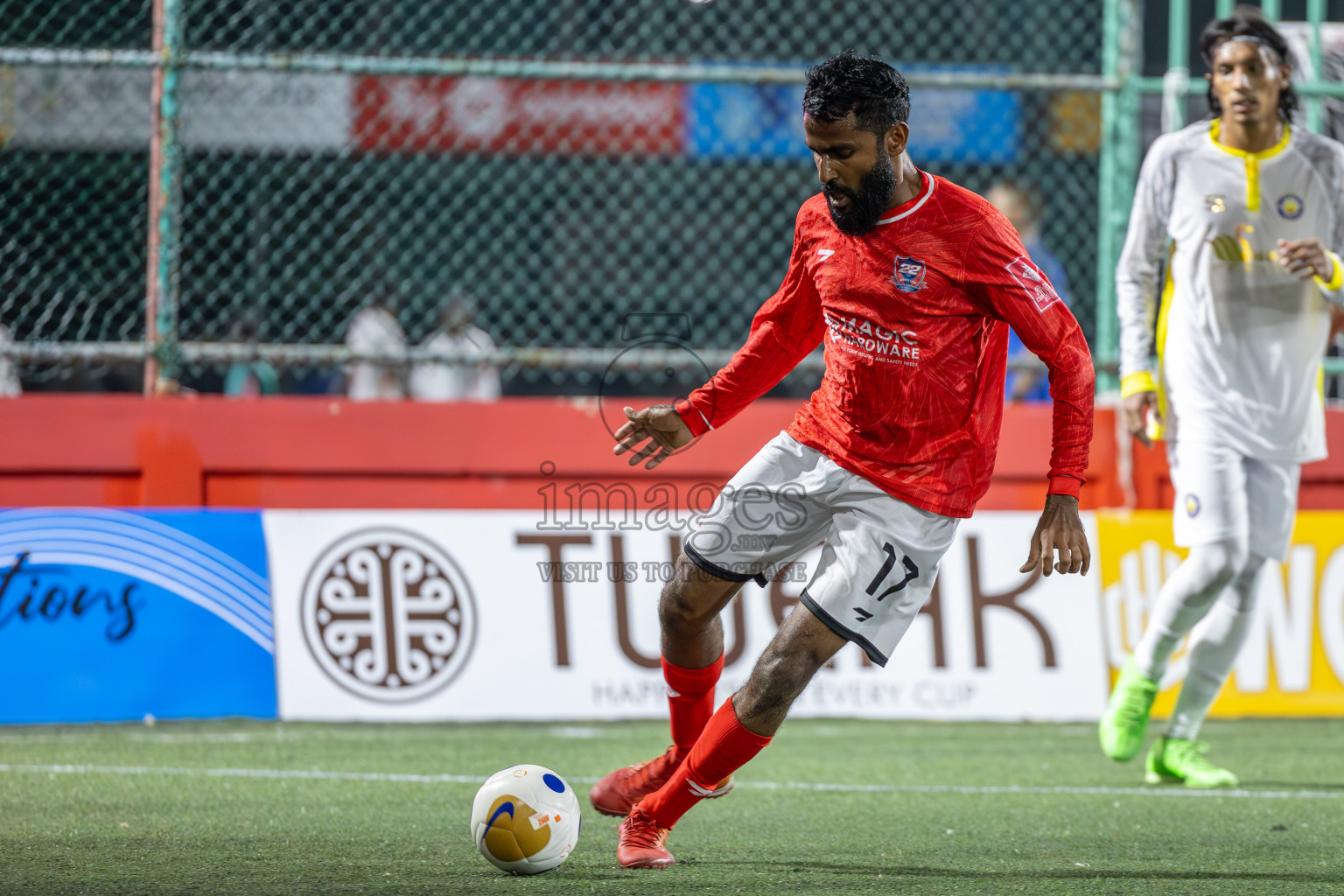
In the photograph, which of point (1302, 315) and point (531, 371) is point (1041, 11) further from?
point (1302, 315)

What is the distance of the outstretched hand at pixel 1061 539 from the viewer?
11.8ft

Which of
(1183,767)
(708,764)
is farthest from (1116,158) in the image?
(708,764)

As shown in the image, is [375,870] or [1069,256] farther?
[1069,256]

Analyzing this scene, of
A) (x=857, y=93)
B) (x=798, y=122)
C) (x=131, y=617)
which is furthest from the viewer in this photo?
(x=798, y=122)

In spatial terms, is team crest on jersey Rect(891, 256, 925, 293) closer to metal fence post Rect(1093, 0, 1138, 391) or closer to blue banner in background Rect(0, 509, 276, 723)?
blue banner in background Rect(0, 509, 276, 723)

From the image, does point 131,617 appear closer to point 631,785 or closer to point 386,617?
point 386,617

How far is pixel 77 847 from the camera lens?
13.0 feet

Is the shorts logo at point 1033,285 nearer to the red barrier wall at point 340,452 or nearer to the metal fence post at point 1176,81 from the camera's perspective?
the red barrier wall at point 340,452

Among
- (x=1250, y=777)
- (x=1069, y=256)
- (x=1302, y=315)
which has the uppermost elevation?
(x=1069, y=256)

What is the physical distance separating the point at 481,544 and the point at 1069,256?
14.4ft

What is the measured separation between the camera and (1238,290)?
209 inches

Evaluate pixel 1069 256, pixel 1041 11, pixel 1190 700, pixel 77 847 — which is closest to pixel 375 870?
pixel 77 847

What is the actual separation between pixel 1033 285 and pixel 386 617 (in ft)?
11.6

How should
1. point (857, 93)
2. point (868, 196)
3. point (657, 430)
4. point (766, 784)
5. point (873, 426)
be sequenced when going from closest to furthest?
point (857, 93) < point (868, 196) < point (873, 426) < point (657, 430) < point (766, 784)
